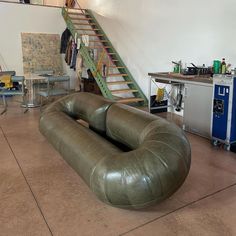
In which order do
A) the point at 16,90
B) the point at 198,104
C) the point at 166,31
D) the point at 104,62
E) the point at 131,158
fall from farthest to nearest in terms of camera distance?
1. the point at 104,62
2. the point at 16,90
3. the point at 166,31
4. the point at 198,104
5. the point at 131,158

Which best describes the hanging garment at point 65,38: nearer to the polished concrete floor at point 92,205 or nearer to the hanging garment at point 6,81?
the hanging garment at point 6,81

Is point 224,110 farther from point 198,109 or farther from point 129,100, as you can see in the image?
point 129,100

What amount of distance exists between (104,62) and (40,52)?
233 centimetres

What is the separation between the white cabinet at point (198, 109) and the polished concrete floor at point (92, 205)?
0.73 metres

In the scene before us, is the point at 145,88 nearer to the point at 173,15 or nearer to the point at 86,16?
the point at 173,15

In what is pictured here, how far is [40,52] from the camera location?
793 cm

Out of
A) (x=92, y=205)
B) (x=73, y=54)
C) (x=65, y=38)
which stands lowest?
(x=92, y=205)

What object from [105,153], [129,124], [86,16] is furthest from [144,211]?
[86,16]

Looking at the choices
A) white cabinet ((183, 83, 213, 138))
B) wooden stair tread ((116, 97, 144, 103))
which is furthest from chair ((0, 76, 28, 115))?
white cabinet ((183, 83, 213, 138))

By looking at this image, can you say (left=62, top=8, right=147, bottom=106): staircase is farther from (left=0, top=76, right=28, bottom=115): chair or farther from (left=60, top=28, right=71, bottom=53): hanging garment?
(left=0, top=76, right=28, bottom=115): chair

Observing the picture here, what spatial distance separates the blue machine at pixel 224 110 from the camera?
10.8 feet

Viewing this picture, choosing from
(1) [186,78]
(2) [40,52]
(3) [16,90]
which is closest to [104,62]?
(2) [40,52]

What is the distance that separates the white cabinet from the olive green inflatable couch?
160 centimetres

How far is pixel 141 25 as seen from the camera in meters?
6.16
